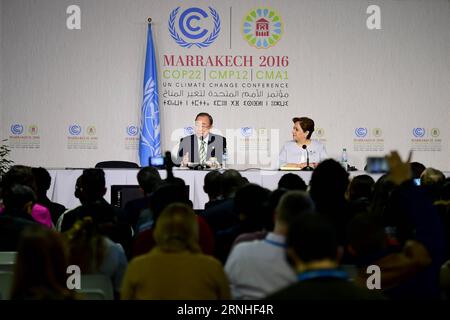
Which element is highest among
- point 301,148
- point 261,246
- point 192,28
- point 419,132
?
point 192,28

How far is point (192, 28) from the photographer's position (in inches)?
453

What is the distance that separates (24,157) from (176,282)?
922cm

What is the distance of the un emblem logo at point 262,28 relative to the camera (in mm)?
11555

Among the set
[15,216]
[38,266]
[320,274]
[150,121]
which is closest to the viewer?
[320,274]

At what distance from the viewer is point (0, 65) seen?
11.5 meters

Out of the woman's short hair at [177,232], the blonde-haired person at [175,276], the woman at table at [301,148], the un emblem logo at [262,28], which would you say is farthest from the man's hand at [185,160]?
the blonde-haired person at [175,276]

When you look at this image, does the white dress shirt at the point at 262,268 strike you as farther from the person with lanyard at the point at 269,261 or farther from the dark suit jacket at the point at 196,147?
the dark suit jacket at the point at 196,147

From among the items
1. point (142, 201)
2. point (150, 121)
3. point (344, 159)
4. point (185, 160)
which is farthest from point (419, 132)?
point (142, 201)

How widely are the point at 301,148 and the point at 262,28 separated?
10.3 feet

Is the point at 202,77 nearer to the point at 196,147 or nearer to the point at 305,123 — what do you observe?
the point at 196,147

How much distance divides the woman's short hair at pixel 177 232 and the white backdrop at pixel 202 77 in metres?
8.45

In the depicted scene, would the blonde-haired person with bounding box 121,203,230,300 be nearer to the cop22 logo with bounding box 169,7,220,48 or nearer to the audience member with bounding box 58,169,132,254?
the audience member with bounding box 58,169,132,254

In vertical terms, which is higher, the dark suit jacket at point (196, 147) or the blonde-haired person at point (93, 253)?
the dark suit jacket at point (196, 147)

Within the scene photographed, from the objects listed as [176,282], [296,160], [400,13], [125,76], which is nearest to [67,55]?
[125,76]
